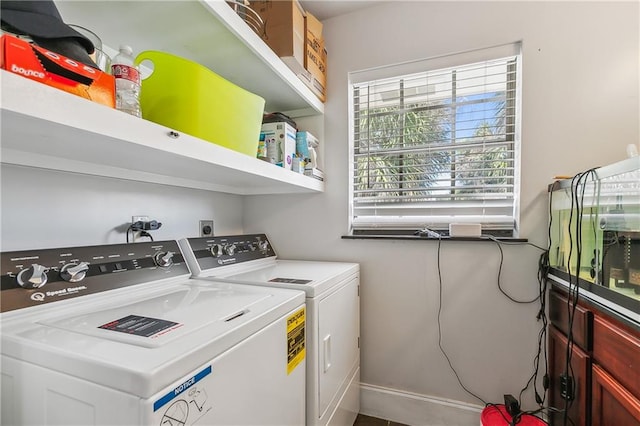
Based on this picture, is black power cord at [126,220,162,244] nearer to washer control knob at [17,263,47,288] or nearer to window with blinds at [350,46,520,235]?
washer control knob at [17,263,47,288]

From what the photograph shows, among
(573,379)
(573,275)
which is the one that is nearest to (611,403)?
(573,379)

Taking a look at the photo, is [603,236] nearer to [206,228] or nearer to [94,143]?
[94,143]

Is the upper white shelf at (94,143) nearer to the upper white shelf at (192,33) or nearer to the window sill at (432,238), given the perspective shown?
the upper white shelf at (192,33)

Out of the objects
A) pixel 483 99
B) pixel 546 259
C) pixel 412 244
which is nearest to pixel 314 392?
pixel 412 244

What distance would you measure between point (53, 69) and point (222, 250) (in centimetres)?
101

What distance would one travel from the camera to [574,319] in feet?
3.83

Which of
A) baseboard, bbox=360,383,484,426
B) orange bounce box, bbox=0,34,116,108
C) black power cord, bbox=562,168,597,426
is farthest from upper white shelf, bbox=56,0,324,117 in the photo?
baseboard, bbox=360,383,484,426

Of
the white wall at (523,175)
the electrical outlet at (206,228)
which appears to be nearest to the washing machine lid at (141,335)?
the electrical outlet at (206,228)

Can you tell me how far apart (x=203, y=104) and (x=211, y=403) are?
34.9 inches

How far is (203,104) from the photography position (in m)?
1.01

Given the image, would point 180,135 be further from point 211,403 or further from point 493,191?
point 493,191

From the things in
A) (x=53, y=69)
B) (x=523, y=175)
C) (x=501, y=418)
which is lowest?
(x=501, y=418)

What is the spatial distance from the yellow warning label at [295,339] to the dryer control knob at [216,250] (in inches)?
24.0

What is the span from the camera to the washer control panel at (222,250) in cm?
133
